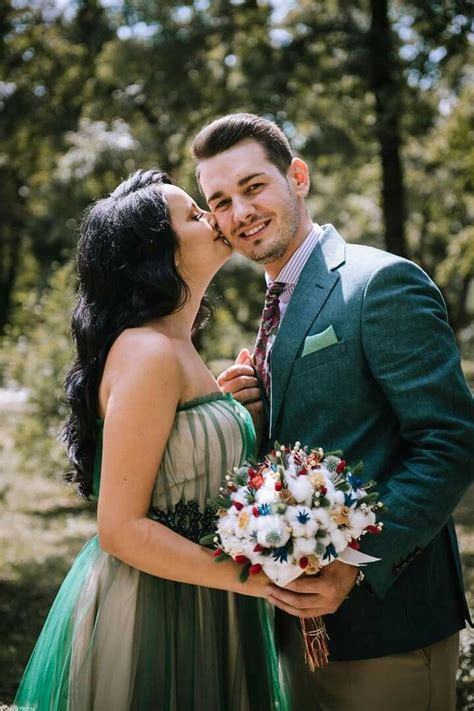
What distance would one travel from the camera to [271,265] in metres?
3.47

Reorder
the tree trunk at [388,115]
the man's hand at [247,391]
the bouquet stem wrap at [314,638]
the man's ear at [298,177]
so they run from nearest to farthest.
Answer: the bouquet stem wrap at [314,638] < the man's hand at [247,391] < the man's ear at [298,177] < the tree trunk at [388,115]

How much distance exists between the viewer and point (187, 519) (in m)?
2.96

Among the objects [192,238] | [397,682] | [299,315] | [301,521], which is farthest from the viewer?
[192,238]

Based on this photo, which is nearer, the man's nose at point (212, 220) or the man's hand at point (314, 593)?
the man's hand at point (314, 593)

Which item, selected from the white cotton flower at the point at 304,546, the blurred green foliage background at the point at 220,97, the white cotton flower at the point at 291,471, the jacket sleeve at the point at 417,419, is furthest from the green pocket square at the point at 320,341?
the blurred green foliage background at the point at 220,97

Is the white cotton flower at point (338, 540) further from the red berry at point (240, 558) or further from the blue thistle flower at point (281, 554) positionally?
the red berry at point (240, 558)

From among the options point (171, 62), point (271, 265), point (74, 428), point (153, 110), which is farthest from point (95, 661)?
point (153, 110)

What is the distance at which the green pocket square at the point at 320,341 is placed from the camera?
2.93 metres

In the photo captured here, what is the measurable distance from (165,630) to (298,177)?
2.07 meters

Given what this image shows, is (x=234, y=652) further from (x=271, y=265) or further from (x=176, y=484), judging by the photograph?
(x=271, y=265)

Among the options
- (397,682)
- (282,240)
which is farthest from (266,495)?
(282,240)

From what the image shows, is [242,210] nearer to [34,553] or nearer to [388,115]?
[34,553]

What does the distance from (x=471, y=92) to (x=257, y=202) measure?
1109cm

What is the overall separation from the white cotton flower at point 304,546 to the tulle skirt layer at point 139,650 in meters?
0.76
